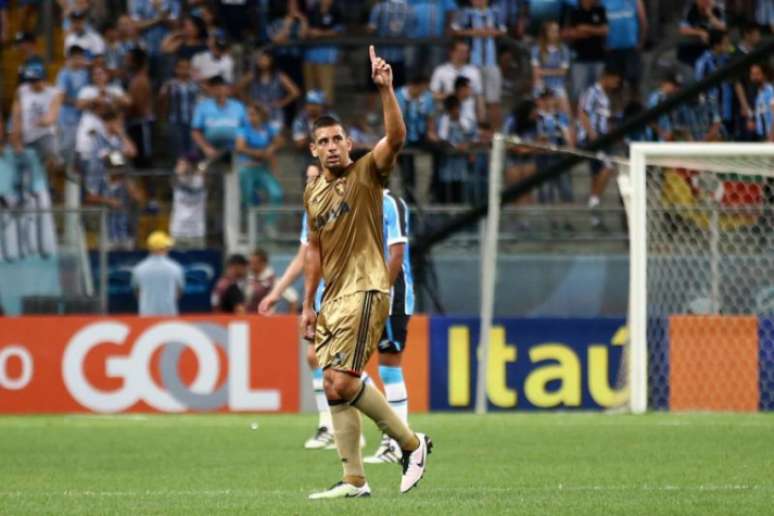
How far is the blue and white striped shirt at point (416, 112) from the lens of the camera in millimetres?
20500

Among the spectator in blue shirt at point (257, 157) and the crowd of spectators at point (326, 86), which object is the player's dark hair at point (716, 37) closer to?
the crowd of spectators at point (326, 86)

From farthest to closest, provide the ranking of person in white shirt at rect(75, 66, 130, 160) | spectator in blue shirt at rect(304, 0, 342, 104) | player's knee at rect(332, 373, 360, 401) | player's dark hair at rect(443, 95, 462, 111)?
spectator in blue shirt at rect(304, 0, 342, 104), person in white shirt at rect(75, 66, 130, 160), player's dark hair at rect(443, 95, 462, 111), player's knee at rect(332, 373, 360, 401)

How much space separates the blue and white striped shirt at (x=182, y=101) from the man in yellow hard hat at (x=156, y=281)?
2.52 meters

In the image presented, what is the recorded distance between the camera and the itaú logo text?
18344 millimetres

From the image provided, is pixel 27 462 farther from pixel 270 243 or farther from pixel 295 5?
pixel 295 5

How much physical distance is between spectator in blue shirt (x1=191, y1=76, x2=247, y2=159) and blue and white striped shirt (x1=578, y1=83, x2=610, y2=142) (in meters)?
4.15

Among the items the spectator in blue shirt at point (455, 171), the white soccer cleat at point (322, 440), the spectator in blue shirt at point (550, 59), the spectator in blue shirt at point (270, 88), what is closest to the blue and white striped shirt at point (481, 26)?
the spectator in blue shirt at point (550, 59)

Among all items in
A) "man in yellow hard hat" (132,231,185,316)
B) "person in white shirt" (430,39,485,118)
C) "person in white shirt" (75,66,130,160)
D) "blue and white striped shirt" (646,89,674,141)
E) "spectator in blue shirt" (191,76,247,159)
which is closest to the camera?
"man in yellow hard hat" (132,231,185,316)

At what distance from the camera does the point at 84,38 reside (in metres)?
22.5

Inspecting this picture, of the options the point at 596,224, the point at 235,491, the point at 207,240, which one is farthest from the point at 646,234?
the point at 235,491

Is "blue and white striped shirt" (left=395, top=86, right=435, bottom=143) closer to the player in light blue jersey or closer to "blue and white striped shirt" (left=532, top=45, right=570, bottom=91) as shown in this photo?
"blue and white striped shirt" (left=532, top=45, right=570, bottom=91)

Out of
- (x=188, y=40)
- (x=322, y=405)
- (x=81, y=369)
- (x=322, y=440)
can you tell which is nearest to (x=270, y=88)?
(x=188, y=40)

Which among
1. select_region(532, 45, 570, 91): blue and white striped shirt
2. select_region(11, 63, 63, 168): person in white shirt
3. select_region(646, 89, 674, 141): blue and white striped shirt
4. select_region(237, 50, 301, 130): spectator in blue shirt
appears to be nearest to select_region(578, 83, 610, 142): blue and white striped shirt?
select_region(532, 45, 570, 91): blue and white striped shirt

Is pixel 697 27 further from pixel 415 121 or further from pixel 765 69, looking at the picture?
pixel 415 121
